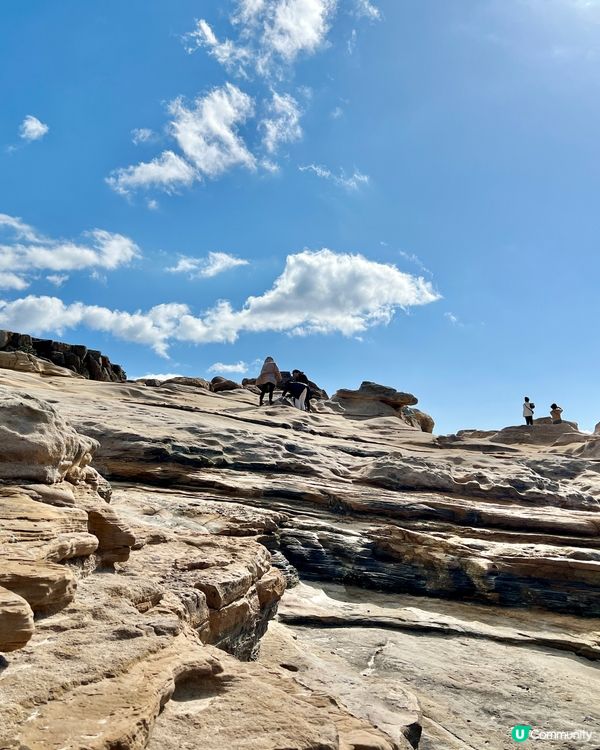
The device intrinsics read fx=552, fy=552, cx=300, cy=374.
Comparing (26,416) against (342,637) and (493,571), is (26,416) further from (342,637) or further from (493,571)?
(493,571)

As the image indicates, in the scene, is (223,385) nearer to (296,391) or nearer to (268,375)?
(296,391)

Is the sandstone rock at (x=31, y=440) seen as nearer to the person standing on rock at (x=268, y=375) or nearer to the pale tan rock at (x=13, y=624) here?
the pale tan rock at (x=13, y=624)

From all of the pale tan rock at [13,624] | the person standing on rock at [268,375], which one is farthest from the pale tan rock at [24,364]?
the pale tan rock at [13,624]

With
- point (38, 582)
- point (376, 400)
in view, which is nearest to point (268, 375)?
point (376, 400)

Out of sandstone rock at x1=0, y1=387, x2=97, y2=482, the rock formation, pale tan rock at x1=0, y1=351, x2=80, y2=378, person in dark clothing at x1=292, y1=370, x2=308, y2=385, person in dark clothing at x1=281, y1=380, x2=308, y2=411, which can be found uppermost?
person in dark clothing at x1=292, y1=370, x2=308, y2=385

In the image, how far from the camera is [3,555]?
4.02 meters

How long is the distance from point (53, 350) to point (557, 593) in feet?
106

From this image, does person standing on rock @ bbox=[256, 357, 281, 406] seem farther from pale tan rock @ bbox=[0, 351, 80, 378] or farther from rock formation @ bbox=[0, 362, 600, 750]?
pale tan rock @ bbox=[0, 351, 80, 378]

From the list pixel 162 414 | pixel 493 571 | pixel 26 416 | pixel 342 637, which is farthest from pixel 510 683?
pixel 162 414

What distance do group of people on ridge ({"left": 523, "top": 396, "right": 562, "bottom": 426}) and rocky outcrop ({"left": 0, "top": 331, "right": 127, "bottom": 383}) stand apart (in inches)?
1059

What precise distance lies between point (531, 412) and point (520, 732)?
29.4 m

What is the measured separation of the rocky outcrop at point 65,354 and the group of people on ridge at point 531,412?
26.9m

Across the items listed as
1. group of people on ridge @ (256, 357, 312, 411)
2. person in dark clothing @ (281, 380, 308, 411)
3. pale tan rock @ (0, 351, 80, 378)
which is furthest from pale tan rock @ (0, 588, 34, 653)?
pale tan rock @ (0, 351, 80, 378)

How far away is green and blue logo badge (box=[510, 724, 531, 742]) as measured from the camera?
583 centimetres
